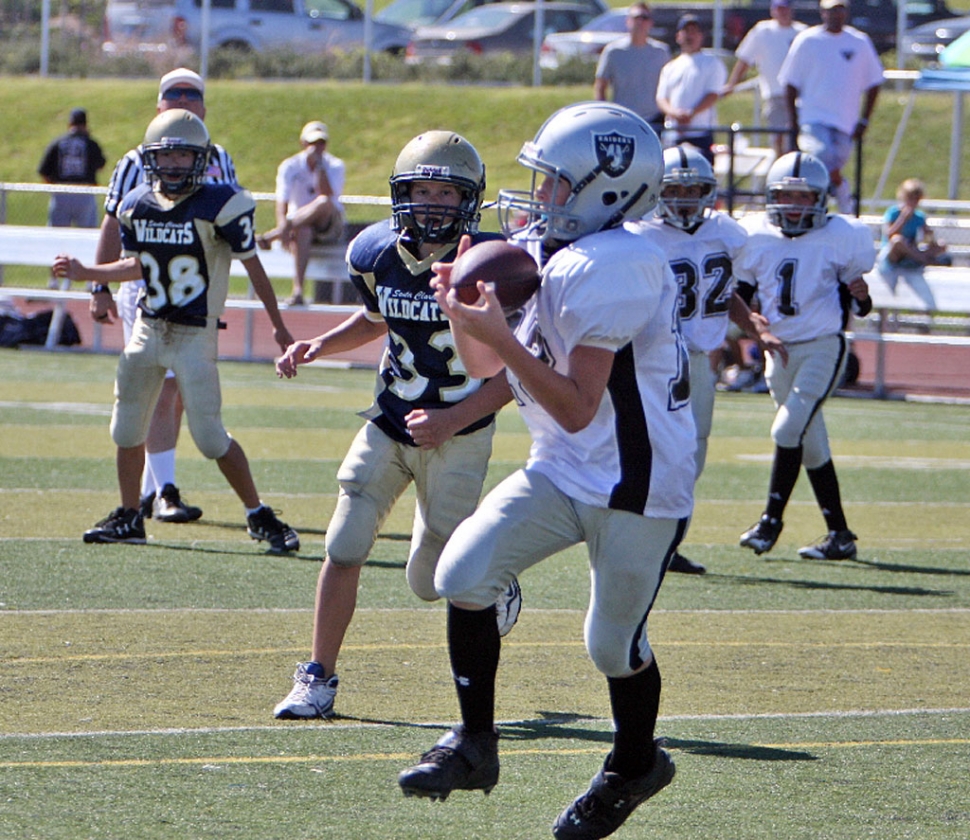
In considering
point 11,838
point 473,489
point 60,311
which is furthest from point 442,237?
point 60,311

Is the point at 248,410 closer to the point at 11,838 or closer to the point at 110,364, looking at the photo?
the point at 110,364

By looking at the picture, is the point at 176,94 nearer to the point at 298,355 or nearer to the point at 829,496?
the point at 829,496

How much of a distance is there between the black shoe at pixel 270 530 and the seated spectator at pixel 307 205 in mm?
8853

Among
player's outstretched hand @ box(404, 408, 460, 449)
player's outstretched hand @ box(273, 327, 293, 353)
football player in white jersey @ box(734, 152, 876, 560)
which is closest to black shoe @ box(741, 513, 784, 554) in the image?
football player in white jersey @ box(734, 152, 876, 560)

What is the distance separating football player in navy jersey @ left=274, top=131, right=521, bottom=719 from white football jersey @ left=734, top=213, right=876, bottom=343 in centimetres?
356

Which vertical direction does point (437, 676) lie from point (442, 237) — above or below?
below

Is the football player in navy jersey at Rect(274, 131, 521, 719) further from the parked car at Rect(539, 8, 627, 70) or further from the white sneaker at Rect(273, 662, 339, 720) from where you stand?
the parked car at Rect(539, 8, 627, 70)

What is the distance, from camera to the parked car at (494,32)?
96.2 feet

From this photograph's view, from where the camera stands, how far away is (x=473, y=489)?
16.6ft

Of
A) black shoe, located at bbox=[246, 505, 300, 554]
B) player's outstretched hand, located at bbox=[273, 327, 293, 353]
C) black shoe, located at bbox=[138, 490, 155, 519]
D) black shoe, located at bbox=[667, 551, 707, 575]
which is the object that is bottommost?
black shoe, located at bbox=[138, 490, 155, 519]

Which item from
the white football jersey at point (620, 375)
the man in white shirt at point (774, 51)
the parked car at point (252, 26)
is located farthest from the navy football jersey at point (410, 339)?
the parked car at point (252, 26)

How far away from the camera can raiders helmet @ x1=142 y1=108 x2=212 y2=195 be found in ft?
24.2

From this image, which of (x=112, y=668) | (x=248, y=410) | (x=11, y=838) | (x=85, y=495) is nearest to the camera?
(x=11, y=838)

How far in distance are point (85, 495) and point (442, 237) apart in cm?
459
